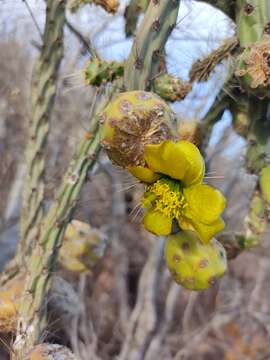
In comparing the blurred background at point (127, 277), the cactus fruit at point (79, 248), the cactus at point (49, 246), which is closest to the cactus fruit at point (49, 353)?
the cactus at point (49, 246)

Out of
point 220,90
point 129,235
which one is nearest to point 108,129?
point 220,90

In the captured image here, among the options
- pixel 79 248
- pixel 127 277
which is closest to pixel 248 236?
pixel 79 248

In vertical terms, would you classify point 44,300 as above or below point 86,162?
below

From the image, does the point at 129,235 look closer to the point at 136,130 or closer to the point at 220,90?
the point at 220,90

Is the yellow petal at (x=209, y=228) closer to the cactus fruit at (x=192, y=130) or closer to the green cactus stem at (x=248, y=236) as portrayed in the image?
the cactus fruit at (x=192, y=130)

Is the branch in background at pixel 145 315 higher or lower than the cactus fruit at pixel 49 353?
lower
